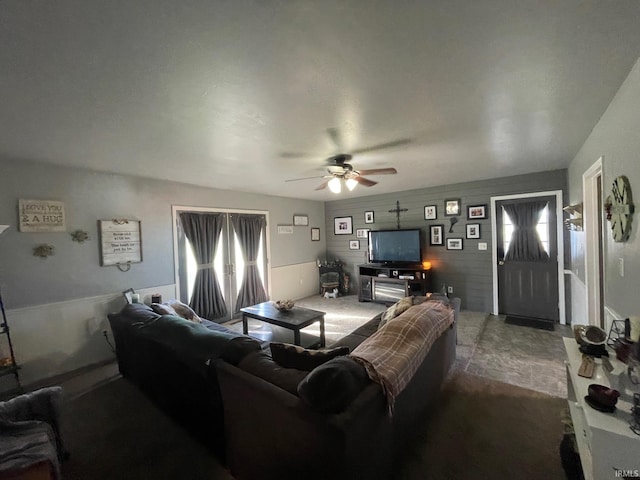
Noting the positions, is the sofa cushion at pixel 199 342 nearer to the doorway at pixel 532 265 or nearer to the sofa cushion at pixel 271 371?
the sofa cushion at pixel 271 371

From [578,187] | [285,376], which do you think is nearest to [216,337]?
[285,376]

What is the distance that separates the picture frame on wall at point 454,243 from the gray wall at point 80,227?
14.6 feet

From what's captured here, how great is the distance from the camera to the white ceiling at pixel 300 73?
110 centimetres

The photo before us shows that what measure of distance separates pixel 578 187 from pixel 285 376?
4127 millimetres

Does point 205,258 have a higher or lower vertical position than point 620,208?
lower

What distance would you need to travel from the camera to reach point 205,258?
4.63m

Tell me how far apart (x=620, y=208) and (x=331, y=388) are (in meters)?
2.15

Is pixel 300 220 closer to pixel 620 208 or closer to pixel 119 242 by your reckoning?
pixel 119 242

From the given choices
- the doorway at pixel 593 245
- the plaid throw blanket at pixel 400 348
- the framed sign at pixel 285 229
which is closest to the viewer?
the plaid throw blanket at pixel 400 348

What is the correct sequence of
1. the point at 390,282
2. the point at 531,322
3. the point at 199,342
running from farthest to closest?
the point at 390,282 → the point at 531,322 → the point at 199,342

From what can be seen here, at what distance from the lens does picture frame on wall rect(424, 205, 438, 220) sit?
530 centimetres

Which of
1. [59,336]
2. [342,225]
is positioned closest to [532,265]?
[342,225]

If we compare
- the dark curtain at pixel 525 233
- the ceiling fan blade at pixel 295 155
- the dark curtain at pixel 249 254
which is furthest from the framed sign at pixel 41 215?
the dark curtain at pixel 525 233

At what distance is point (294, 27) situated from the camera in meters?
1.17
